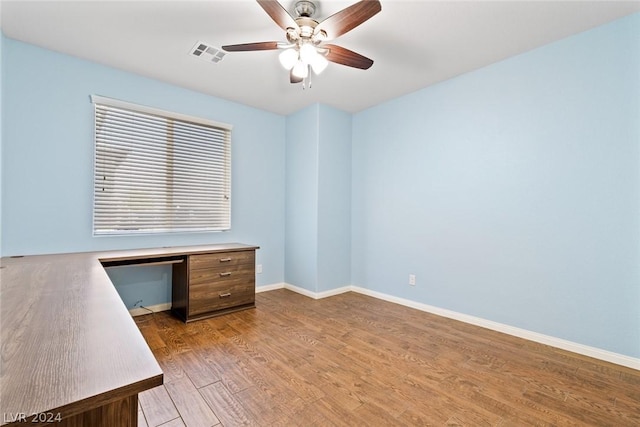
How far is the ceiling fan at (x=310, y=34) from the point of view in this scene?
→ 1.70 meters

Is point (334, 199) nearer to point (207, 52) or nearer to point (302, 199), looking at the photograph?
point (302, 199)

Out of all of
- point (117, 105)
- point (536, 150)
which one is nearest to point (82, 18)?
point (117, 105)

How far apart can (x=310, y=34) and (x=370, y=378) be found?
2.35 meters

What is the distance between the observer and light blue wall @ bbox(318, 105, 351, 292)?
387 cm

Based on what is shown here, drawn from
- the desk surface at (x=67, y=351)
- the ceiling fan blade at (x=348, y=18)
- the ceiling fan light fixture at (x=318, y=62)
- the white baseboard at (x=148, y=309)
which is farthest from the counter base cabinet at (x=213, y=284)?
the ceiling fan blade at (x=348, y=18)

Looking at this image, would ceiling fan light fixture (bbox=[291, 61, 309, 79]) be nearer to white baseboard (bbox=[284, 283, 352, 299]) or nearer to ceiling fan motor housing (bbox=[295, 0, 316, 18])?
ceiling fan motor housing (bbox=[295, 0, 316, 18])

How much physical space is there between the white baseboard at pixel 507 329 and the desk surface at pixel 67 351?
2.86m

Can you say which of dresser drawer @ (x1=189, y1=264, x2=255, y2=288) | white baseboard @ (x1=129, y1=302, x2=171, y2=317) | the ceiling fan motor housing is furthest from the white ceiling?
white baseboard @ (x1=129, y1=302, x2=171, y2=317)

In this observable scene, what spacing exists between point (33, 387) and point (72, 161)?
9.37 ft

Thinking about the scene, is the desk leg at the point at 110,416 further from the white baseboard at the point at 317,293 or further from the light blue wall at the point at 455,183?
the white baseboard at the point at 317,293

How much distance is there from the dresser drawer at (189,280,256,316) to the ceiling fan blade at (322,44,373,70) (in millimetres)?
2411

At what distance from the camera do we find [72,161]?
8.98 feet

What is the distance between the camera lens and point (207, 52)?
8.64 ft

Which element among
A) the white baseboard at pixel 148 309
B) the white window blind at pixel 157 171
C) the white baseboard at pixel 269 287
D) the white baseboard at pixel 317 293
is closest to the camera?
the white window blind at pixel 157 171
